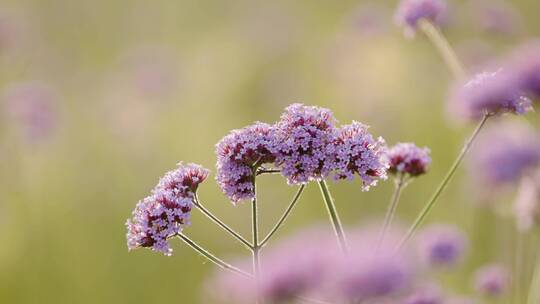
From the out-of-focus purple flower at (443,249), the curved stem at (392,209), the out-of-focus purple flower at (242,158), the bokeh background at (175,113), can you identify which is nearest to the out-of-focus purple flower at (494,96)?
the curved stem at (392,209)

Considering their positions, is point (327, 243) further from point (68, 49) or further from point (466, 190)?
point (68, 49)

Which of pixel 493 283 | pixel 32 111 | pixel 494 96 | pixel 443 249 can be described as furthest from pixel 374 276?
pixel 32 111

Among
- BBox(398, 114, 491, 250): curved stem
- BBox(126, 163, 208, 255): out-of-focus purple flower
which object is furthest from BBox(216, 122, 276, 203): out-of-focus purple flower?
BBox(398, 114, 491, 250): curved stem

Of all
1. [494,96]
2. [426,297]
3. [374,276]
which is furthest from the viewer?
[426,297]

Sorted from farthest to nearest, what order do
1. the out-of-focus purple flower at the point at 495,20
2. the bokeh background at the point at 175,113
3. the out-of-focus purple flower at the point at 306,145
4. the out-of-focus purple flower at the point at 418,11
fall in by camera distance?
the bokeh background at the point at 175,113 → the out-of-focus purple flower at the point at 495,20 → the out-of-focus purple flower at the point at 418,11 → the out-of-focus purple flower at the point at 306,145

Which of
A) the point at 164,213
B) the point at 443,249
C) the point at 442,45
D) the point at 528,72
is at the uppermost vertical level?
the point at 442,45

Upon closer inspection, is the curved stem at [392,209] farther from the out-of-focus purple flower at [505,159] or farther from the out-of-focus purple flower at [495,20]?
the out-of-focus purple flower at [495,20]

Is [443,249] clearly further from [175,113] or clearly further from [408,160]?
[175,113]

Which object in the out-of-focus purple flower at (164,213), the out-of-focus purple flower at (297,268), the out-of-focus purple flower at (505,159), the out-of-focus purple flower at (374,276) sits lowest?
the out-of-focus purple flower at (374,276)
